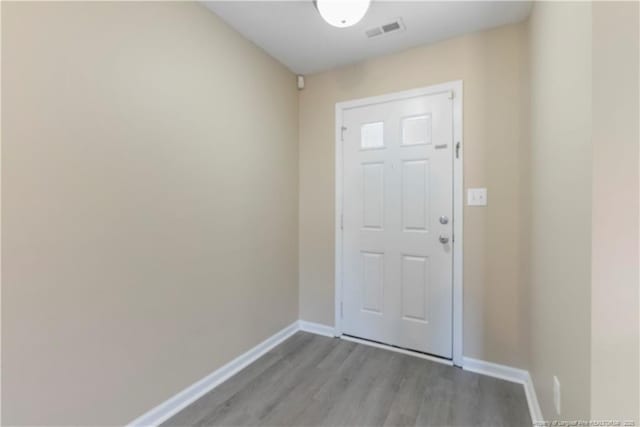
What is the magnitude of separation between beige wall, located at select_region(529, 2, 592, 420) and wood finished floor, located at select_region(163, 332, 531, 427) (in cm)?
34

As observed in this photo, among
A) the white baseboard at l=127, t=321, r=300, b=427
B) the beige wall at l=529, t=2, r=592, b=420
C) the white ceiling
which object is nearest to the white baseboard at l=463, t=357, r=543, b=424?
the beige wall at l=529, t=2, r=592, b=420

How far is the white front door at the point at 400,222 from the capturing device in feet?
7.33

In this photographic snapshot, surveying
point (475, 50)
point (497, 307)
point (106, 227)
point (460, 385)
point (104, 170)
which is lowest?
point (460, 385)

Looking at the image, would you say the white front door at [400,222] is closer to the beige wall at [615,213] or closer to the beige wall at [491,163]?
the beige wall at [491,163]

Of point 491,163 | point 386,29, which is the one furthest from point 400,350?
point 386,29

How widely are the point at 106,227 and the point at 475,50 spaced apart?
8.57ft

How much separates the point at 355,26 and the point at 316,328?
2.56 m

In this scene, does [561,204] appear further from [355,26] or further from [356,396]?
[355,26]

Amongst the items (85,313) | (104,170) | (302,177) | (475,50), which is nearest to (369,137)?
(302,177)

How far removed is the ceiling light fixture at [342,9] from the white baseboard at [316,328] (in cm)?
244

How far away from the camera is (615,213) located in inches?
33.9

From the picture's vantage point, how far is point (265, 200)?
8.00ft

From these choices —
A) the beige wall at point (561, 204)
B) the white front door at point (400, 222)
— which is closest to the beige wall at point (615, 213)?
the beige wall at point (561, 204)

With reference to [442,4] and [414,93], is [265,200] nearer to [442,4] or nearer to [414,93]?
[414,93]
